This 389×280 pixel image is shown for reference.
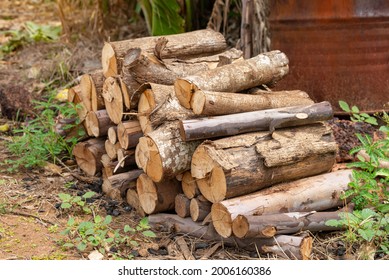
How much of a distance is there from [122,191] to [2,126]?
5.50ft

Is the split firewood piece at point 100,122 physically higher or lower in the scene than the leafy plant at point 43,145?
higher

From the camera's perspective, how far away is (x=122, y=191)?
438 cm

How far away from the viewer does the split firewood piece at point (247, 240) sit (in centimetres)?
357

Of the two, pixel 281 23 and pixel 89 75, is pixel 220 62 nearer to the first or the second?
pixel 89 75

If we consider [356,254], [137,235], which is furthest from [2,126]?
[356,254]

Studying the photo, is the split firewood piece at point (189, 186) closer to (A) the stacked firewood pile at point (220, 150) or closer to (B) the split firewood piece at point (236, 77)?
(A) the stacked firewood pile at point (220, 150)

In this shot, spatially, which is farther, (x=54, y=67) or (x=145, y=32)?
(x=145, y=32)

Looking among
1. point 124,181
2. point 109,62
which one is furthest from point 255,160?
point 109,62

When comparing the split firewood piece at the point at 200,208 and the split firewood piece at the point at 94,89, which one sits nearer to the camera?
the split firewood piece at the point at 200,208

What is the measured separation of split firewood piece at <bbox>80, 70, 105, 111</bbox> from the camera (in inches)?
183

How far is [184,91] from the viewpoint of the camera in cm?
396

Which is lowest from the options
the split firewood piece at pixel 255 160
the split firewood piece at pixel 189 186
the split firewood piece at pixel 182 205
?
the split firewood piece at pixel 182 205

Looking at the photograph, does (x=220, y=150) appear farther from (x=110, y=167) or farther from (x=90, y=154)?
(x=90, y=154)

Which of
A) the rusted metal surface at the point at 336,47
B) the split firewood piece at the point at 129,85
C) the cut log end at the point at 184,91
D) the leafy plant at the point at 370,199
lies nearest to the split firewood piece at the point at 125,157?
the split firewood piece at the point at 129,85
